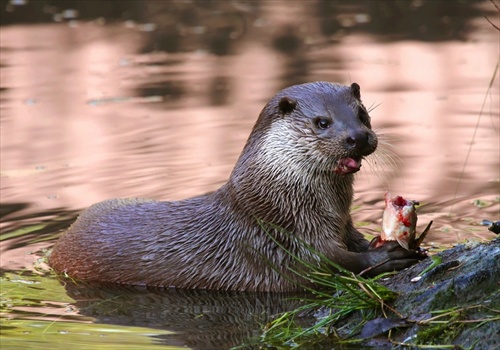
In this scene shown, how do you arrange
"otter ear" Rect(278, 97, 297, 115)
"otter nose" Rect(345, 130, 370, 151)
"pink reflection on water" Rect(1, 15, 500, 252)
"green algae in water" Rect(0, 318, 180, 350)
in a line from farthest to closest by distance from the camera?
1. "pink reflection on water" Rect(1, 15, 500, 252)
2. "otter ear" Rect(278, 97, 297, 115)
3. "otter nose" Rect(345, 130, 370, 151)
4. "green algae in water" Rect(0, 318, 180, 350)

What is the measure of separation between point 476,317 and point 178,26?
420 inches

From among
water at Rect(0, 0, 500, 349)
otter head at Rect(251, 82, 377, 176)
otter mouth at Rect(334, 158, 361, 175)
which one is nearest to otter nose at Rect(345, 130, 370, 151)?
otter head at Rect(251, 82, 377, 176)

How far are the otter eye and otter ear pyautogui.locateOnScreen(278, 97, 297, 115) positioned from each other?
0.61 ft

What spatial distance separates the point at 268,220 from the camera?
6180mm

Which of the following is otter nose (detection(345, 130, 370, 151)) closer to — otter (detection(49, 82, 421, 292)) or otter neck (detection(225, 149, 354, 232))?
otter (detection(49, 82, 421, 292))

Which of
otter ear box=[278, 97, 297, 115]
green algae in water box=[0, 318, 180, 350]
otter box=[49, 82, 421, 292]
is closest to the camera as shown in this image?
green algae in water box=[0, 318, 180, 350]

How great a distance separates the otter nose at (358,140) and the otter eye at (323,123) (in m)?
0.18

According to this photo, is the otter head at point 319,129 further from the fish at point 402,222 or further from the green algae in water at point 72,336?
the green algae in water at point 72,336

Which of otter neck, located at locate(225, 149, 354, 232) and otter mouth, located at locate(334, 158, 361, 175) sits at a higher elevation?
otter mouth, located at locate(334, 158, 361, 175)

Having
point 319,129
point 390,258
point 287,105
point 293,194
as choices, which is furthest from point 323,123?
point 390,258

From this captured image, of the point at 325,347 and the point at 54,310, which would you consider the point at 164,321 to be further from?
the point at 325,347

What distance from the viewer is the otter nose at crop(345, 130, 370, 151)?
5.76 meters

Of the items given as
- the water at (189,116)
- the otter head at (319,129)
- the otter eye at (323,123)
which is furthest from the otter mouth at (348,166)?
the water at (189,116)

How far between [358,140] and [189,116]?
4.68 meters
